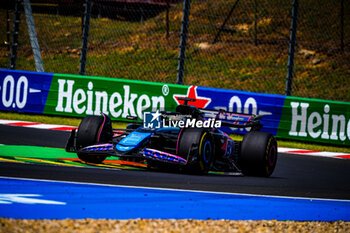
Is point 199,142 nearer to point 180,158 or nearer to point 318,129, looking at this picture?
point 180,158

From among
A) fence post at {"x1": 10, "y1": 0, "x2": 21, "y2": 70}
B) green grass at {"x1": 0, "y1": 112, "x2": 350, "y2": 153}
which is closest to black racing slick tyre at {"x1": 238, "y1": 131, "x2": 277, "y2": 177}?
green grass at {"x1": 0, "y1": 112, "x2": 350, "y2": 153}

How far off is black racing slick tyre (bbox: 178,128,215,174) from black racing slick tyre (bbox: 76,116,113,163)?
48.8 inches

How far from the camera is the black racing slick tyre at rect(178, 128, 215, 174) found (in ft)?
25.0

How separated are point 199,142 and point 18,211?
3.26 metres

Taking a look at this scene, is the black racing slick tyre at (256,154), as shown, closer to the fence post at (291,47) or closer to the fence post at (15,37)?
the fence post at (291,47)

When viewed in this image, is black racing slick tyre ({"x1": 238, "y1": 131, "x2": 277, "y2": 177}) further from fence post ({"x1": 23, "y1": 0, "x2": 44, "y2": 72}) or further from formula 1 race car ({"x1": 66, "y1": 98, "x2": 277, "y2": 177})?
fence post ({"x1": 23, "y1": 0, "x2": 44, "y2": 72})

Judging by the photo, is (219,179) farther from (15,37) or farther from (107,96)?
(15,37)

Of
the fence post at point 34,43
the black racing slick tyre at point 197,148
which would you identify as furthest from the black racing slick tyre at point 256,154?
the fence post at point 34,43

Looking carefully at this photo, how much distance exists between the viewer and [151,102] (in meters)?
13.3

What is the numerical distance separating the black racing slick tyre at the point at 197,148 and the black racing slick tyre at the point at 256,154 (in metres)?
0.60

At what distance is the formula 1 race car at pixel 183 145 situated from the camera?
765 cm

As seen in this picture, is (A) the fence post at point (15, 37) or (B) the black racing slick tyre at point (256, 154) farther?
(A) the fence post at point (15, 37)

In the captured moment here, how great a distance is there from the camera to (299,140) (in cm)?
1293

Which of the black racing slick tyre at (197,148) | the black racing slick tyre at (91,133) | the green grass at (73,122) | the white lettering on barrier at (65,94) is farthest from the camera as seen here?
the white lettering on barrier at (65,94)
